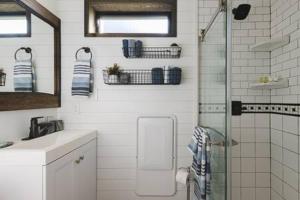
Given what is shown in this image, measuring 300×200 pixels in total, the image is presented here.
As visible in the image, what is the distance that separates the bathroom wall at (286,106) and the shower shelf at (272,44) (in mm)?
36

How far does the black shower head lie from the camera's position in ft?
7.18

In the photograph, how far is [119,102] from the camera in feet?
8.41

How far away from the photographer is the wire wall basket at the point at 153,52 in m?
2.44

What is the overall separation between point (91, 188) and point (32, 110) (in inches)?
36.4

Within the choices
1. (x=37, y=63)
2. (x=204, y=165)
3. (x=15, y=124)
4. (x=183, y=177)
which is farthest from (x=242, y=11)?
(x=15, y=124)

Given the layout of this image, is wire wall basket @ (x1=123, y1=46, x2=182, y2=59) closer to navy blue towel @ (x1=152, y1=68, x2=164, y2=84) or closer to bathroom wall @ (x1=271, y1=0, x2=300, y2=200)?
navy blue towel @ (x1=152, y1=68, x2=164, y2=84)

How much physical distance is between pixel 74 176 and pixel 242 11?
202 cm

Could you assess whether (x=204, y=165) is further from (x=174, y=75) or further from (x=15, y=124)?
(x=15, y=124)

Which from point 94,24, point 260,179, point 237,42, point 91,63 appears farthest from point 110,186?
point 237,42

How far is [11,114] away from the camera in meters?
1.85

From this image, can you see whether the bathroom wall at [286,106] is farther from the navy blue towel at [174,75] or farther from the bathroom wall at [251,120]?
the navy blue towel at [174,75]

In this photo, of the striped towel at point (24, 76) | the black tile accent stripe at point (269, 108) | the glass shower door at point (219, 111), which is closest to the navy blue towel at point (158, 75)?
the glass shower door at point (219, 111)

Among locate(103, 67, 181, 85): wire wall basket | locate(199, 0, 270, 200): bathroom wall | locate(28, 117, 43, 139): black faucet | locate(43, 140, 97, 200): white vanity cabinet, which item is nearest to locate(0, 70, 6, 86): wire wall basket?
locate(28, 117, 43, 139): black faucet

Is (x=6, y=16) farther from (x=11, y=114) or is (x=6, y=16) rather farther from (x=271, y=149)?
(x=271, y=149)
